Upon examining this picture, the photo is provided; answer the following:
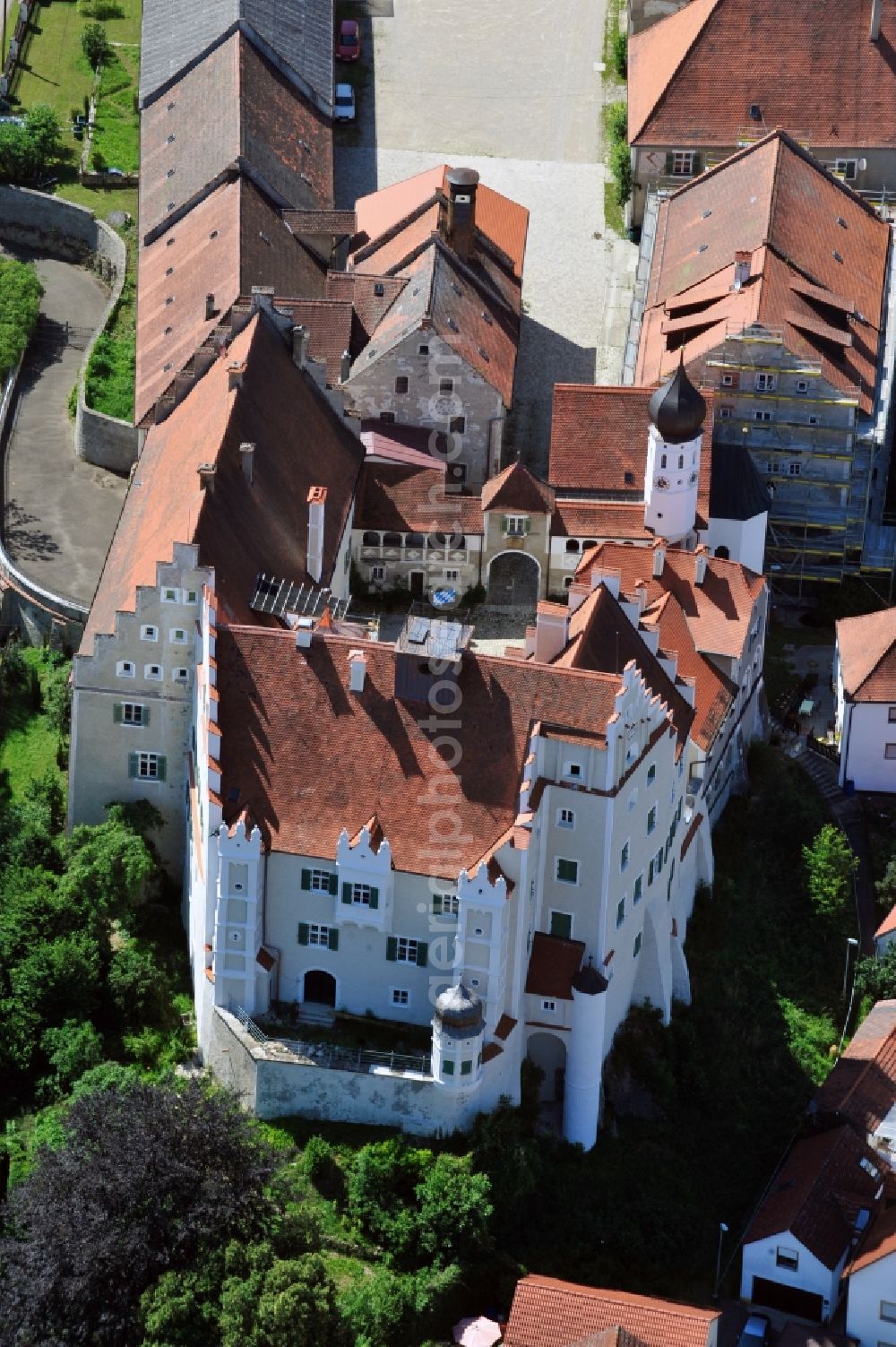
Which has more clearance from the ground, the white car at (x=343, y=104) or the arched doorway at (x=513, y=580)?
the white car at (x=343, y=104)

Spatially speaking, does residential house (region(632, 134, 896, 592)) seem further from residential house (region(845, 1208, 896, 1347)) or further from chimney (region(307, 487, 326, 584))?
residential house (region(845, 1208, 896, 1347))

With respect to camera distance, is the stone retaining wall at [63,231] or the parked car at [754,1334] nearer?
the parked car at [754,1334]

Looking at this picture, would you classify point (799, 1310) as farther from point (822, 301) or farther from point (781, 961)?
point (822, 301)

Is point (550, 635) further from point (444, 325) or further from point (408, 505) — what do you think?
point (444, 325)

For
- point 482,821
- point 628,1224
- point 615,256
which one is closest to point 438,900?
point 482,821

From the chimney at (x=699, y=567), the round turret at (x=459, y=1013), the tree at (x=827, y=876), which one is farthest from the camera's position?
the chimney at (x=699, y=567)

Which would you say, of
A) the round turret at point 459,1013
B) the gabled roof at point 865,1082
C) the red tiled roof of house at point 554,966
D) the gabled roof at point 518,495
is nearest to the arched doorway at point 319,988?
the round turret at point 459,1013

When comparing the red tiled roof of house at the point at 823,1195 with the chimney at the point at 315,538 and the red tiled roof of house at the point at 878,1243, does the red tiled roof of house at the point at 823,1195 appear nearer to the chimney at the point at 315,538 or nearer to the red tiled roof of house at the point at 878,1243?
the red tiled roof of house at the point at 878,1243

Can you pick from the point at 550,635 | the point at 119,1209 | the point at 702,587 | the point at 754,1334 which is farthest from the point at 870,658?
the point at 119,1209
